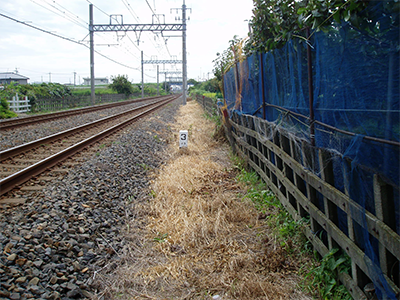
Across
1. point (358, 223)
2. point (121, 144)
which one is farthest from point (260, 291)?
point (121, 144)

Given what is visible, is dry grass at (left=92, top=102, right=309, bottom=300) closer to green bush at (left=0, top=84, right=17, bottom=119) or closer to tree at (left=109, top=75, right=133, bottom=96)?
green bush at (left=0, top=84, right=17, bottom=119)

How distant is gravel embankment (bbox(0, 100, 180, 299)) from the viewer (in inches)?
129

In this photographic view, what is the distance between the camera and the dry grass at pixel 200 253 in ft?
10.9

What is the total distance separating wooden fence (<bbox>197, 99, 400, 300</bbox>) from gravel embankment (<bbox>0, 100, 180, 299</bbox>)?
219 centimetres

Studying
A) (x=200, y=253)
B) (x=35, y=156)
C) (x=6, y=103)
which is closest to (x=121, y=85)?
(x=6, y=103)

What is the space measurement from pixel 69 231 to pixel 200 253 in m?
1.65

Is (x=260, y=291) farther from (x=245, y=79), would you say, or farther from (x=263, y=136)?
(x=245, y=79)

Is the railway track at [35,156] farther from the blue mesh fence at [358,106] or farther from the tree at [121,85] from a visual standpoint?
the tree at [121,85]

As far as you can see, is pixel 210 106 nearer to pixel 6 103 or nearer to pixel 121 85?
pixel 6 103

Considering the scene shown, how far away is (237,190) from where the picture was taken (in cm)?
618

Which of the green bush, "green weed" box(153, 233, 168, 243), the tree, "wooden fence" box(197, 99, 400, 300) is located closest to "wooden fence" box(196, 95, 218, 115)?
"wooden fence" box(197, 99, 400, 300)

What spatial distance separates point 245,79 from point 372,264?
595cm

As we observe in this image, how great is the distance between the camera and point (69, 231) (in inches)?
170

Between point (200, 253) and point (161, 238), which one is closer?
point (200, 253)
